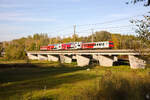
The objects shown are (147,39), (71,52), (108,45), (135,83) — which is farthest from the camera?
(71,52)

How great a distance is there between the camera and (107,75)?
28.9 feet

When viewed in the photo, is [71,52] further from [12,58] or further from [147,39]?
[147,39]

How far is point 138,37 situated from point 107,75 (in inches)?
163

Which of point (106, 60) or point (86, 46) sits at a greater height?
point (86, 46)

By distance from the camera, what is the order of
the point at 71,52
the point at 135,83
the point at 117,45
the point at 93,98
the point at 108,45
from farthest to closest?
the point at 117,45, the point at 71,52, the point at 108,45, the point at 135,83, the point at 93,98

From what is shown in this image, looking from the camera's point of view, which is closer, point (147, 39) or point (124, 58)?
point (147, 39)

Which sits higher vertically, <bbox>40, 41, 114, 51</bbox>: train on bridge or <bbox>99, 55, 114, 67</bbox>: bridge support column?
<bbox>40, 41, 114, 51</bbox>: train on bridge

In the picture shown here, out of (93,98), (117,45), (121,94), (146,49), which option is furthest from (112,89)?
(117,45)

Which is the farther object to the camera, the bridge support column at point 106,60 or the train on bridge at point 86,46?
the bridge support column at point 106,60

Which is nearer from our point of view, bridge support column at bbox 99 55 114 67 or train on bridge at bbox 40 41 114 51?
train on bridge at bbox 40 41 114 51

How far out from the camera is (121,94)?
754 centimetres

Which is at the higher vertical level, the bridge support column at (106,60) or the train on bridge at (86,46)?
the train on bridge at (86,46)

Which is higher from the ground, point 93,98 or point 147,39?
point 147,39

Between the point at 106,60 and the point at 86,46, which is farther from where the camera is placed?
the point at 86,46
